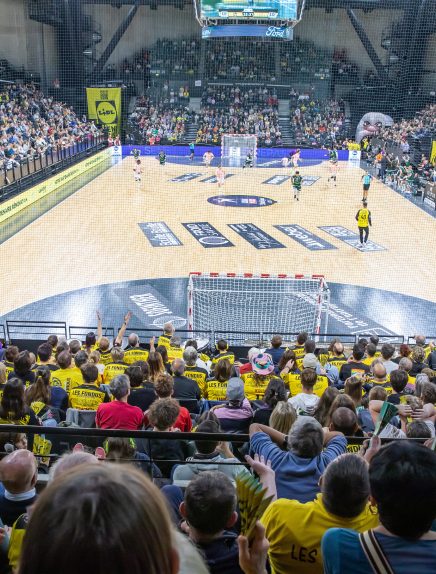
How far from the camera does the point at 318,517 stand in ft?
7.54

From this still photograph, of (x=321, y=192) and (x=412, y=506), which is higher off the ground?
(x=412, y=506)

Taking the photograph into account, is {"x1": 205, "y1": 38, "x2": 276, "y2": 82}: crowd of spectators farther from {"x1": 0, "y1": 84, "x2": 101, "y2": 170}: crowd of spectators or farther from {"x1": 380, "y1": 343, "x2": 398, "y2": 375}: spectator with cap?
{"x1": 380, "y1": 343, "x2": 398, "y2": 375}: spectator with cap

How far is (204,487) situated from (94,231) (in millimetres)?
16974

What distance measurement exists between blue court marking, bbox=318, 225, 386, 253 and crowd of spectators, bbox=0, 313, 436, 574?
11471mm

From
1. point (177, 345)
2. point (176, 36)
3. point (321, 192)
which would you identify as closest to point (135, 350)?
point (177, 345)

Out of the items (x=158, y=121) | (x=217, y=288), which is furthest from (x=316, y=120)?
(x=217, y=288)

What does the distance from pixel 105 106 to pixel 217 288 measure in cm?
2673

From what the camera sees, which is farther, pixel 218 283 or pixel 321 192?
pixel 321 192

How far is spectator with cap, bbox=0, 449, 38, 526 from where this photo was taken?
2.62 metres

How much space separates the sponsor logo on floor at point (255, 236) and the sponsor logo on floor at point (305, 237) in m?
0.71

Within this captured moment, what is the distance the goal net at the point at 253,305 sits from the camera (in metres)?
11.5

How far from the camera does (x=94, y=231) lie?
18438mm

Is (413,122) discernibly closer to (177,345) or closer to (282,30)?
(282,30)

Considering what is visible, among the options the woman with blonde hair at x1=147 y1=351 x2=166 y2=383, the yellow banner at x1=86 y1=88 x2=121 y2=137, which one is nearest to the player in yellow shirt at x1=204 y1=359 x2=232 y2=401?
the woman with blonde hair at x1=147 y1=351 x2=166 y2=383
